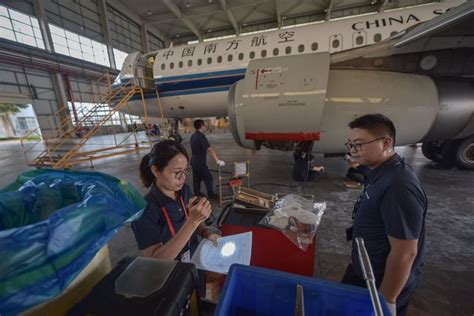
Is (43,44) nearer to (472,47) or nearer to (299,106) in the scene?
(299,106)

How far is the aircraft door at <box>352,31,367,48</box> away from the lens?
5.89 metres

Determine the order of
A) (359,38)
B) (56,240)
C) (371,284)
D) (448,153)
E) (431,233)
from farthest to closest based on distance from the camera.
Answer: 1. (359,38)
2. (448,153)
3. (431,233)
4. (371,284)
5. (56,240)

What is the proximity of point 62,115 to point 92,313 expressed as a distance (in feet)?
75.9

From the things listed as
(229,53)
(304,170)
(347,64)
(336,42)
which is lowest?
(304,170)

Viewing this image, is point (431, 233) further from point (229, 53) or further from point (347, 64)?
point (229, 53)

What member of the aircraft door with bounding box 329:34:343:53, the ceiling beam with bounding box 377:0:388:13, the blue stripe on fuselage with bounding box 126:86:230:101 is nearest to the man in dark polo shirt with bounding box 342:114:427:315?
the aircraft door with bounding box 329:34:343:53

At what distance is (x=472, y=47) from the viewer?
3.49 meters

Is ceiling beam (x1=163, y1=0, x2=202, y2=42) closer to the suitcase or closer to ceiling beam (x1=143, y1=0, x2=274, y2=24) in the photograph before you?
ceiling beam (x1=143, y1=0, x2=274, y2=24)

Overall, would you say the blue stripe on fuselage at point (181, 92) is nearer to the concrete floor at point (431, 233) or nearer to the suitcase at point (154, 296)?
the concrete floor at point (431, 233)

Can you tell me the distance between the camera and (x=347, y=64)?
373 cm

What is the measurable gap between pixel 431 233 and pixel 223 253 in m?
2.94

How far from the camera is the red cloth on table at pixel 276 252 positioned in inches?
67.0

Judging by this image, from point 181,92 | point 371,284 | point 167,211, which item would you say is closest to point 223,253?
point 167,211

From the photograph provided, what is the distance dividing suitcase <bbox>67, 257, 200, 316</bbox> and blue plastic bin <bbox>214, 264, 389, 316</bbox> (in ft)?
0.46
